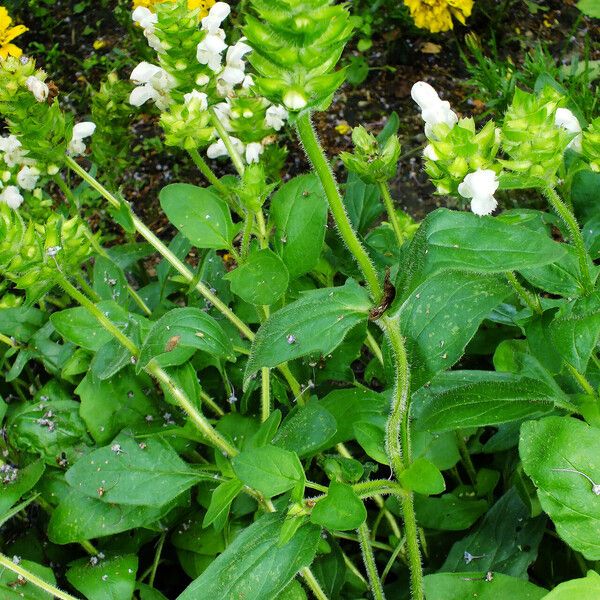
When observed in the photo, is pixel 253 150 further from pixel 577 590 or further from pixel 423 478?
pixel 577 590

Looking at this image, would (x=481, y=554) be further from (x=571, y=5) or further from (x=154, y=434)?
(x=571, y=5)

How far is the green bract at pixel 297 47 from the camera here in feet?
2.23

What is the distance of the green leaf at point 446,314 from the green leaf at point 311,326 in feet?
0.50

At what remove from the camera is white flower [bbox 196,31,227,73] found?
4.00 ft

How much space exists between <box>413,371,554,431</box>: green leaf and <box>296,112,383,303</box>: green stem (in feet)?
0.84

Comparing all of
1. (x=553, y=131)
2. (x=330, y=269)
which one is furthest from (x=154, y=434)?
(x=553, y=131)

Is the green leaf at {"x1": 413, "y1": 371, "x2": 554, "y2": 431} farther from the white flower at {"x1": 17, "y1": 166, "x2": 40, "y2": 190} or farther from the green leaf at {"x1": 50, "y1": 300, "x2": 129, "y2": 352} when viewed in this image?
the white flower at {"x1": 17, "y1": 166, "x2": 40, "y2": 190}

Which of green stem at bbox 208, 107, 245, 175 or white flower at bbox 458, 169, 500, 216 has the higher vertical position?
white flower at bbox 458, 169, 500, 216

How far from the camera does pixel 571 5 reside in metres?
2.71

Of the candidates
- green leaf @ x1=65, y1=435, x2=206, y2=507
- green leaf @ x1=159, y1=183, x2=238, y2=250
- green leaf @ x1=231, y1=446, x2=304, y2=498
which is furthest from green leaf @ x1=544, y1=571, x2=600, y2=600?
green leaf @ x1=159, y1=183, x2=238, y2=250

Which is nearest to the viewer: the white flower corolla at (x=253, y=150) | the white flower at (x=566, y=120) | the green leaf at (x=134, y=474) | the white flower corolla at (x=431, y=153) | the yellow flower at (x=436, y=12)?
the white flower corolla at (x=431, y=153)

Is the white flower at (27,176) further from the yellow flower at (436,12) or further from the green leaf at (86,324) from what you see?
the yellow flower at (436,12)

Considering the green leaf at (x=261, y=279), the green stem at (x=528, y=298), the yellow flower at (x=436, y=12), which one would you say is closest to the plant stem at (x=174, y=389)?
the green leaf at (x=261, y=279)

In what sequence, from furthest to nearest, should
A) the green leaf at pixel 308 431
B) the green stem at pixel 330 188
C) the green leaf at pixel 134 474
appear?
1. the green leaf at pixel 134 474
2. the green leaf at pixel 308 431
3. the green stem at pixel 330 188
